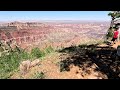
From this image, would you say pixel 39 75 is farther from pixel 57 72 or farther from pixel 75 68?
pixel 75 68

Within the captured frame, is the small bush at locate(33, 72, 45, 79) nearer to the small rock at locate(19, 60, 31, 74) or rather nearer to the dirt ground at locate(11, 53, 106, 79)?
the dirt ground at locate(11, 53, 106, 79)

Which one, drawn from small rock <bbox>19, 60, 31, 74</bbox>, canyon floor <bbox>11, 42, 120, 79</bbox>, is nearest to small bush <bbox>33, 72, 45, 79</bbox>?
canyon floor <bbox>11, 42, 120, 79</bbox>

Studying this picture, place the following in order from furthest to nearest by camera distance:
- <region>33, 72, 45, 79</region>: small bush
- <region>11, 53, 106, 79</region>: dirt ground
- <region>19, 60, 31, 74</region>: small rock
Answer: <region>19, 60, 31, 74</region>: small rock < <region>33, 72, 45, 79</region>: small bush < <region>11, 53, 106, 79</region>: dirt ground

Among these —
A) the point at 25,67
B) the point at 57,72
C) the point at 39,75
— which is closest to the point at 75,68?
the point at 57,72

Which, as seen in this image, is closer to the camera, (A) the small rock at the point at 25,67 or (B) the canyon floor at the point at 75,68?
(B) the canyon floor at the point at 75,68

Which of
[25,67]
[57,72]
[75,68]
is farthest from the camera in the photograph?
[25,67]

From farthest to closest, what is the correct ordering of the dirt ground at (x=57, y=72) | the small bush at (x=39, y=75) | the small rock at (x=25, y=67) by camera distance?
the small rock at (x=25, y=67)
the small bush at (x=39, y=75)
the dirt ground at (x=57, y=72)

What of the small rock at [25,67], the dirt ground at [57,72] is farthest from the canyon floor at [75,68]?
the small rock at [25,67]

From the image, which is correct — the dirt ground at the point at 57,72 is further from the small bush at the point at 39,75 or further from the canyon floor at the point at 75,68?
the small bush at the point at 39,75

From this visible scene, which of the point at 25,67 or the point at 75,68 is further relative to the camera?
the point at 25,67

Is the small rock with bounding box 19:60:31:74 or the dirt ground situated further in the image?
the small rock with bounding box 19:60:31:74
